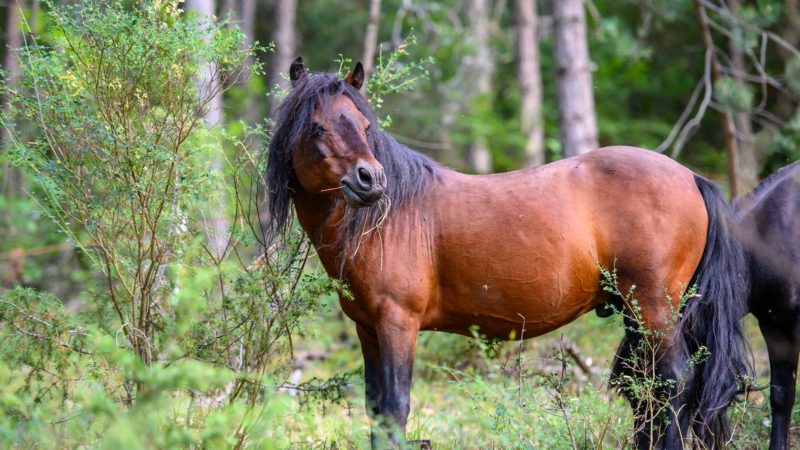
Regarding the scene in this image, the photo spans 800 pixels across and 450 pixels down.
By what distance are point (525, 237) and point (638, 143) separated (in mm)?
13637

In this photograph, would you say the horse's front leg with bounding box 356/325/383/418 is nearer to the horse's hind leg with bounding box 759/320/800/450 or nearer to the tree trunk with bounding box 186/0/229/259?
the tree trunk with bounding box 186/0/229/259

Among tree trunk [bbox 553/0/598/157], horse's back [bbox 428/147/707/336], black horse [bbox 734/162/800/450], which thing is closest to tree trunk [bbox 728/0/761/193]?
tree trunk [bbox 553/0/598/157]

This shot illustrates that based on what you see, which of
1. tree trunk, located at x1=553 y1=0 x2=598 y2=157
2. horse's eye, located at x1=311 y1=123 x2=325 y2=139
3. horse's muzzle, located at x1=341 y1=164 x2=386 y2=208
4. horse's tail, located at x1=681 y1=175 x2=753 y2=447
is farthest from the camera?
tree trunk, located at x1=553 y1=0 x2=598 y2=157

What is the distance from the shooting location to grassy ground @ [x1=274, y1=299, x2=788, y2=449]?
4.57m

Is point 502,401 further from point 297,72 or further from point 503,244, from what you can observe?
point 297,72

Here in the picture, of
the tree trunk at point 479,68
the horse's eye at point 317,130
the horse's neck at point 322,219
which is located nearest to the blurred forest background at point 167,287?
the horse's neck at point 322,219

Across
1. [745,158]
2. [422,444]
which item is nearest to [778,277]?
[422,444]

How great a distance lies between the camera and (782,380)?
5297 mm

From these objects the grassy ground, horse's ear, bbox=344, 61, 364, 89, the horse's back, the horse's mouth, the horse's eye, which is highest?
horse's ear, bbox=344, 61, 364, 89

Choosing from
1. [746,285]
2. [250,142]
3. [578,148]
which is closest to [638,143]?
[578,148]

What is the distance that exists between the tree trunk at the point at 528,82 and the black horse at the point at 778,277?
11.3 meters

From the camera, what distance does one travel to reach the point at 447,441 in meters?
5.46

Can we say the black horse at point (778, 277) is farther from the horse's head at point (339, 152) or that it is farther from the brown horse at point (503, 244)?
the horse's head at point (339, 152)

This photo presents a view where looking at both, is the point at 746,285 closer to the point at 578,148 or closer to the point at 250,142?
the point at 250,142
